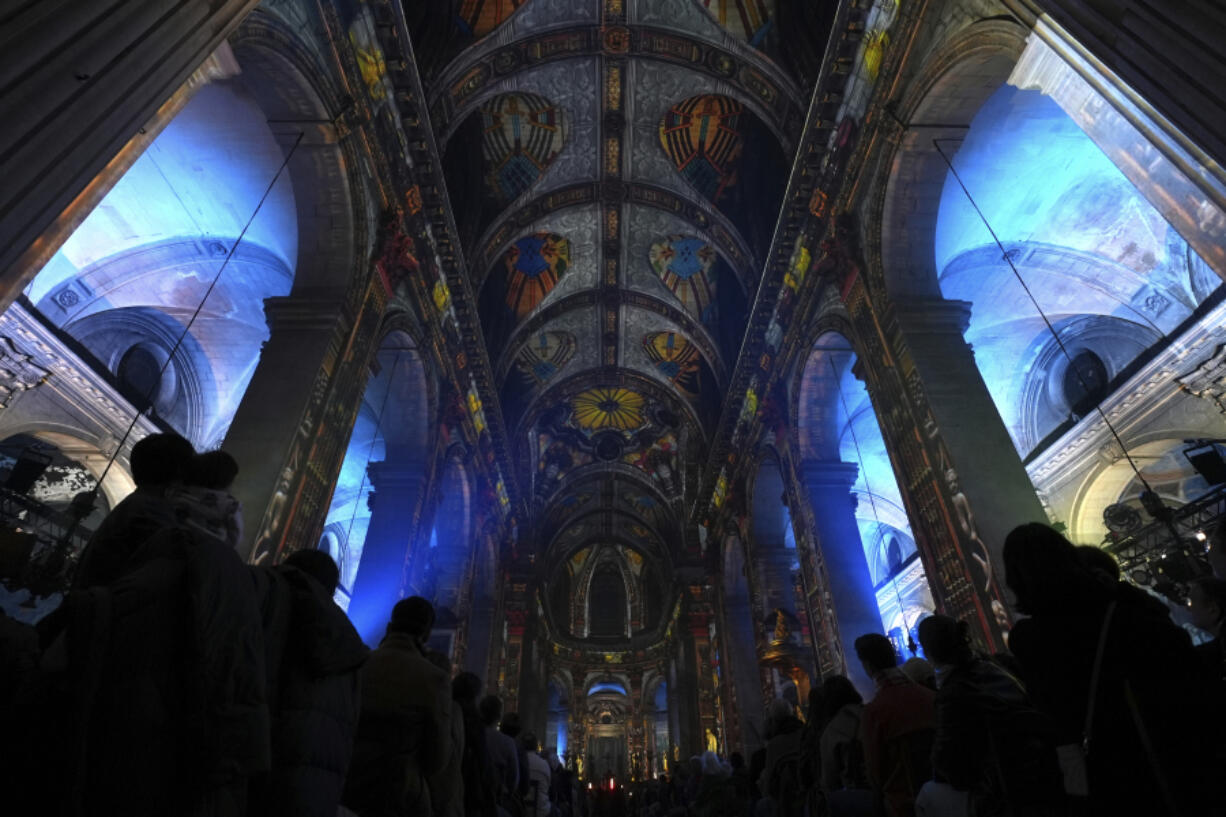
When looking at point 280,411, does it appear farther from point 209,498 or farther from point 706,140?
point 706,140

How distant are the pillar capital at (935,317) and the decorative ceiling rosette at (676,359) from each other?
8831mm

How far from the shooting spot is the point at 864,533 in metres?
17.1

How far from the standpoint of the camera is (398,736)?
2.07 m

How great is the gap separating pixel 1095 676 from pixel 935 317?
19.4 feet

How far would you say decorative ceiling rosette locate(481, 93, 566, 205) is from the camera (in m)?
10.5

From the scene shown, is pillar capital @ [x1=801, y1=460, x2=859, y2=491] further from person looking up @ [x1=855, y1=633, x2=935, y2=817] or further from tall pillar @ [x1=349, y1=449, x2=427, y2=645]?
person looking up @ [x1=855, y1=633, x2=935, y2=817]

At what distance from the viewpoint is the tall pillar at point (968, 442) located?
5.04 m

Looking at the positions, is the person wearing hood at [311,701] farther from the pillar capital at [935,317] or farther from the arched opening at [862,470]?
the arched opening at [862,470]

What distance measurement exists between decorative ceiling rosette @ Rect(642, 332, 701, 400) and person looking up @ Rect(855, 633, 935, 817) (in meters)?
13.1

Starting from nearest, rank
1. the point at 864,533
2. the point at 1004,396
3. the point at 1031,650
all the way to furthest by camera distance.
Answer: the point at 1031,650 < the point at 1004,396 < the point at 864,533

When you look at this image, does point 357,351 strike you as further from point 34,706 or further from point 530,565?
point 530,565

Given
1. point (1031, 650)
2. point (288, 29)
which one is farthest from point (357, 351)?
point (1031, 650)

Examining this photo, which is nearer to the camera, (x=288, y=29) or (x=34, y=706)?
(x=34, y=706)

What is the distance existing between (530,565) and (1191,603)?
18326mm
